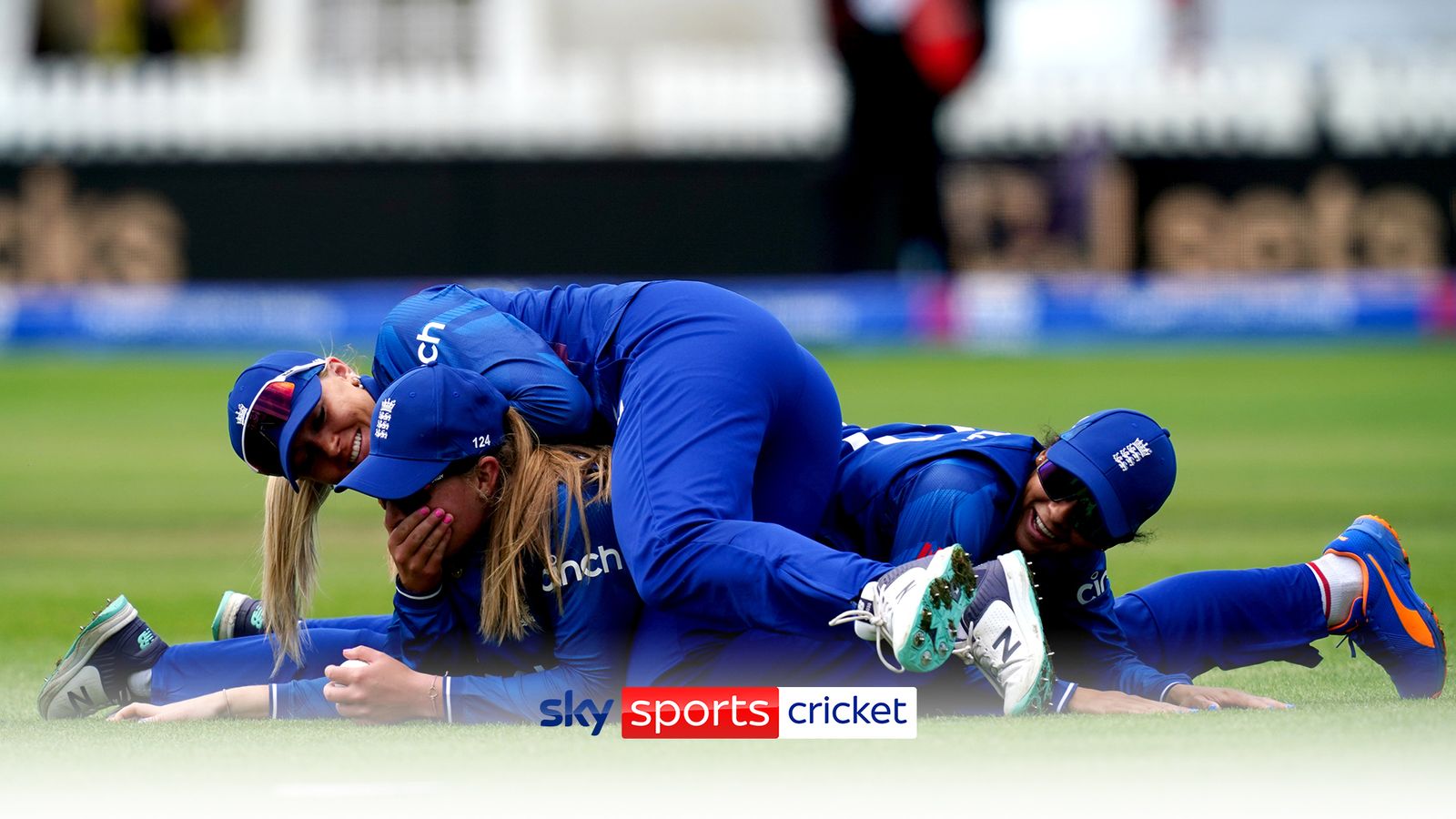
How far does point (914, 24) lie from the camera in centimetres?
2305

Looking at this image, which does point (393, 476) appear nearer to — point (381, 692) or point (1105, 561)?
point (381, 692)

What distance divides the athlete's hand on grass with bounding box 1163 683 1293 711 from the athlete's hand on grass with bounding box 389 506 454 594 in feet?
6.28

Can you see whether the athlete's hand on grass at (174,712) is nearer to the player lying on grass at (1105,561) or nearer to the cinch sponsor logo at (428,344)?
the cinch sponsor logo at (428,344)

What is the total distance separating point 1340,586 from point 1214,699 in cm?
68

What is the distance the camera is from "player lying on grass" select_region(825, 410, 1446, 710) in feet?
15.0

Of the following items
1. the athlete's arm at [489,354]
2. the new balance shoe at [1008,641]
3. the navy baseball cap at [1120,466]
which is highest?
the athlete's arm at [489,354]

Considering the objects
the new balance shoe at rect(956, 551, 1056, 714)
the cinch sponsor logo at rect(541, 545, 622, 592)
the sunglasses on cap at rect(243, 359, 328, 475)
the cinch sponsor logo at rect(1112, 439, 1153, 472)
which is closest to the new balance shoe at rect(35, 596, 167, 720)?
the sunglasses on cap at rect(243, 359, 328, 475)

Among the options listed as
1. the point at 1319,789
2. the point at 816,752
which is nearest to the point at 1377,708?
the point at 1319,789

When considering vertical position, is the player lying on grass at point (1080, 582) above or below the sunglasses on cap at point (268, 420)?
below

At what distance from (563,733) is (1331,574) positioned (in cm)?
224

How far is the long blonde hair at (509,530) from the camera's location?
4430 millimetres

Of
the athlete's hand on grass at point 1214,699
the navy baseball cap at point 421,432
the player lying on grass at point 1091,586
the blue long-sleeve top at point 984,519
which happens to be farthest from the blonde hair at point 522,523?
the athlete's hand on grass at point 1214,699

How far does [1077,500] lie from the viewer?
4570 mm

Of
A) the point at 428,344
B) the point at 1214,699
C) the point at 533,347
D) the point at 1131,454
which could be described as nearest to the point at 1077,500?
the point at 1131,454
